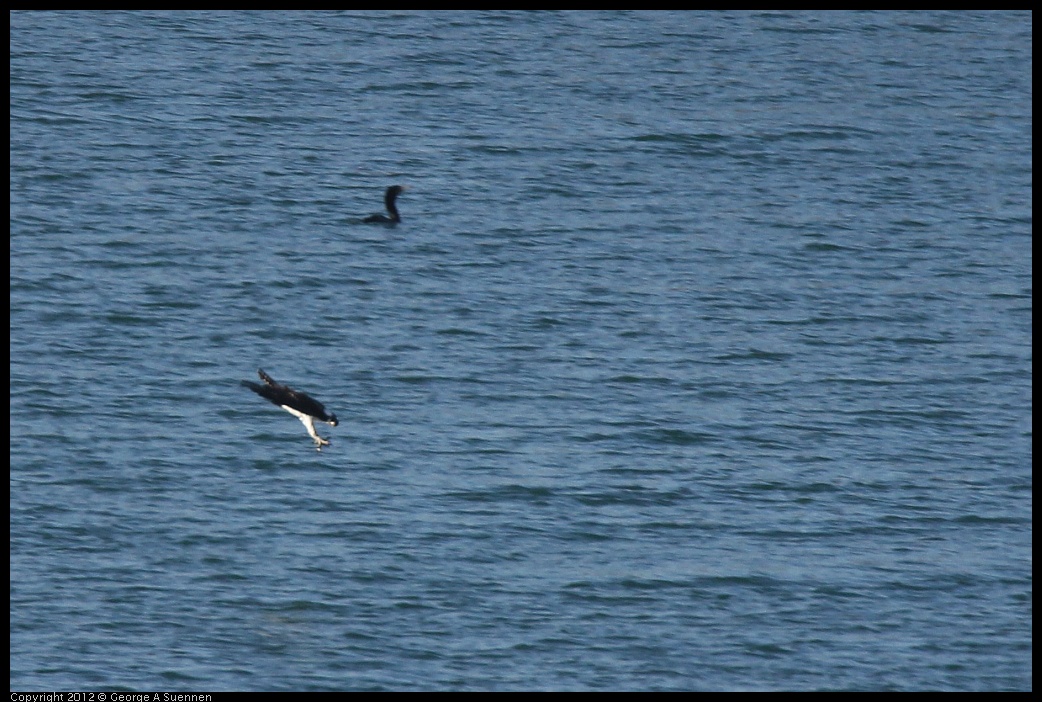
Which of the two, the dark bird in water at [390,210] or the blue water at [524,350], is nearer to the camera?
the blue water at [524,350]

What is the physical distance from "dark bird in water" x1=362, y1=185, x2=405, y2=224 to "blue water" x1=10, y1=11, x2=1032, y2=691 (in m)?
0.34

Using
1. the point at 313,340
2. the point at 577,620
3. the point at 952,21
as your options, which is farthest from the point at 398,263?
the point at 952,21

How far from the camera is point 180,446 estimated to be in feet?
85.8

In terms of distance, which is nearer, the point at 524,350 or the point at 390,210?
the point at 524,350

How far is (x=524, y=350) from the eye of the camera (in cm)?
2942

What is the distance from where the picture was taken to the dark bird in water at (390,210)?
32219 mm

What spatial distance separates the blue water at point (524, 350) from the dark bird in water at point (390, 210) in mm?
344

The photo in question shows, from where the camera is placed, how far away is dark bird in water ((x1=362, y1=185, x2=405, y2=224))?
32.2 meters

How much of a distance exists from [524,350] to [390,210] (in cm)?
460

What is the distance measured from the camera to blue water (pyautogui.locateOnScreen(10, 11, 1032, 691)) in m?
22.1

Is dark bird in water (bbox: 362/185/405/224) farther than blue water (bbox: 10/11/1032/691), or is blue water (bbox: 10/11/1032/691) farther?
dark bird in water (bbox: 362/185/405/224)

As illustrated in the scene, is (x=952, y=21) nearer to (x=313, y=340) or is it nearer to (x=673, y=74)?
(x=673, y=74)
